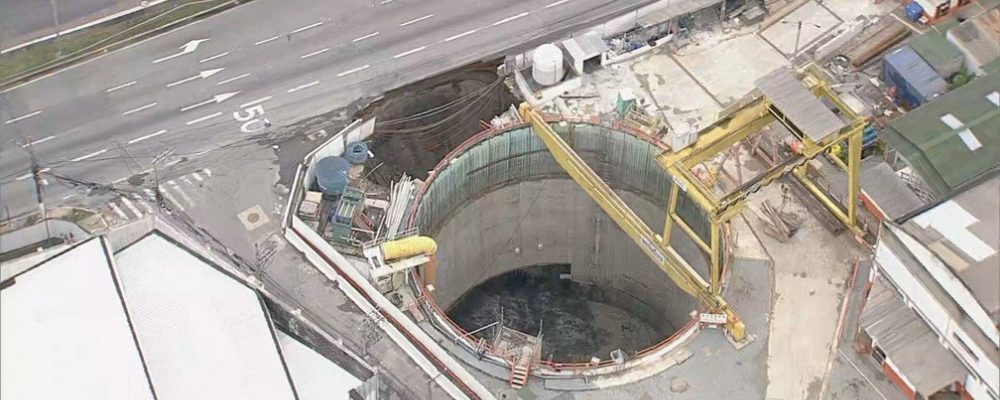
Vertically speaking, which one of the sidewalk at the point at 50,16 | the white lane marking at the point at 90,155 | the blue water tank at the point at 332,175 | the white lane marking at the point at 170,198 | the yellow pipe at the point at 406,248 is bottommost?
the yellow pipe at the point at 406,248

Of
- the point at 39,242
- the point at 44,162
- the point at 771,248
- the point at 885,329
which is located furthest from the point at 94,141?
the point at 885,329

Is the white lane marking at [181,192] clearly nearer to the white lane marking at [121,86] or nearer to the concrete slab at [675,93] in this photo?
the white lane marking at [121,86]

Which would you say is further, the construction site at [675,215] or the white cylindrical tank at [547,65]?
the white cylindrical tank at [547,65]

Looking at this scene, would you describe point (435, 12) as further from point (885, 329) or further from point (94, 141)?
point (885, 329)

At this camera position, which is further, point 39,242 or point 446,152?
point 446,152

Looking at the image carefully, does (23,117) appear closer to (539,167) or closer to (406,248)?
(406,248)

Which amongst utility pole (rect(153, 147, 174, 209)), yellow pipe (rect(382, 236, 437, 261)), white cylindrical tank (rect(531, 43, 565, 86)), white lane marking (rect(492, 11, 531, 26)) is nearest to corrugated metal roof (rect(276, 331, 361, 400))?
yellow pipe (rect(382, 236, 437, 261))

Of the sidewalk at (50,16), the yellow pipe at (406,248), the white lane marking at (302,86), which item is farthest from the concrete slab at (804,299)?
the sidewalk at (50,16)

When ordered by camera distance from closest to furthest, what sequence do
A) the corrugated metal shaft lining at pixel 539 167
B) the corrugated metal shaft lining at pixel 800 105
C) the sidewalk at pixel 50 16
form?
the corrugated metal shaft lining at pixel 800 105, the corrugated metal shaft lining at pixel 539 167, the sidewalk at pixel 50 16
